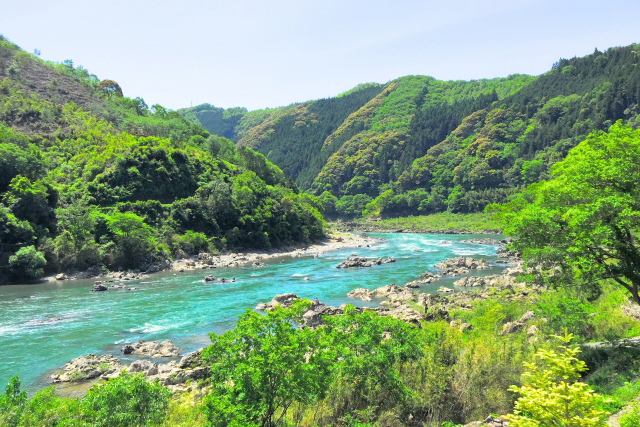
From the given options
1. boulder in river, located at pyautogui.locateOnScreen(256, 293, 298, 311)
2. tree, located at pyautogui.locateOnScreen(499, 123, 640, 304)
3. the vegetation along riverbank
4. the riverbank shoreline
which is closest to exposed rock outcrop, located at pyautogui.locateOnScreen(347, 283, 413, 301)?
the vegetation along riverbank

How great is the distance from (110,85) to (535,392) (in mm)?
141058

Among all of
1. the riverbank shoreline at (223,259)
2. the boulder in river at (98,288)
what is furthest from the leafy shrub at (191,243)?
the boulder in river at (98,288)

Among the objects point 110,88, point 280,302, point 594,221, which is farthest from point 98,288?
point 110,88

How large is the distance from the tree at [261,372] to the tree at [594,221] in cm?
953

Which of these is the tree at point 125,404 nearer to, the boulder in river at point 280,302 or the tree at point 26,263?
the boulder in river at point 280,302

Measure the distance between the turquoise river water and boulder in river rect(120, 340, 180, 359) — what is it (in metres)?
0.59

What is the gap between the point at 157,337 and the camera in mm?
24312

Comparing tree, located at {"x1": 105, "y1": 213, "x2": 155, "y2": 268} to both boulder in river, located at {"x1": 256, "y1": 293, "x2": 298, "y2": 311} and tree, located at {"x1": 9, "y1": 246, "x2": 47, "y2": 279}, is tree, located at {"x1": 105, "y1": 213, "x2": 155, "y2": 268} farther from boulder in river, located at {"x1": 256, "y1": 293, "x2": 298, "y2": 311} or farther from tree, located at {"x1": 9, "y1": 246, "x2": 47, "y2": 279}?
boulder in river, located at {"x1": 256, "y1": 293, "x2": 298, "y2": 311}

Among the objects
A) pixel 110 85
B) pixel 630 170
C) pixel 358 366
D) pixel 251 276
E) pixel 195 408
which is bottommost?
pixel 251 276

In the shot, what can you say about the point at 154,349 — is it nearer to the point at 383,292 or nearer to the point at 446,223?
the point at 383,292

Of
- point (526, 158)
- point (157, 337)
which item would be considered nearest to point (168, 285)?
point (157, 337)

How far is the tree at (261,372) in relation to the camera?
8694 millimetres


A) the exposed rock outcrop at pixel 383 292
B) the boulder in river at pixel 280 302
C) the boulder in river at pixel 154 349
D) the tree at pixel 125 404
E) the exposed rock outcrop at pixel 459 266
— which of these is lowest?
the exposed rock outcrop at pixel 459 266

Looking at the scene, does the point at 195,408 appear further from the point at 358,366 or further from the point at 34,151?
the point at 34,151
